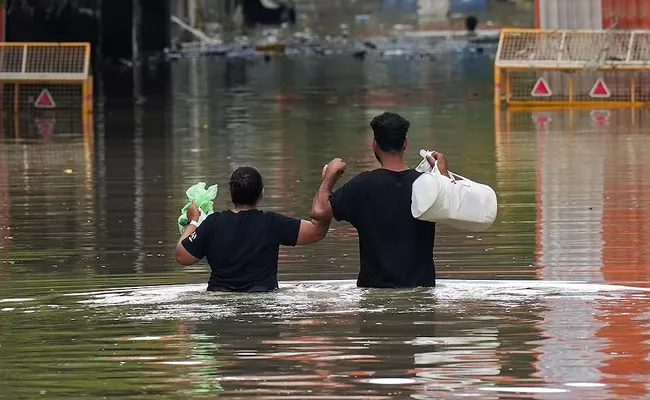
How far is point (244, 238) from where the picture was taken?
10.8 meters

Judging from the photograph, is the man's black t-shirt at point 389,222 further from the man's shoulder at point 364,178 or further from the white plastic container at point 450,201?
the white plastic container at point 450,201

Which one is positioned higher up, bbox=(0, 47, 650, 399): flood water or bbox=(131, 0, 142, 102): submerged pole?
bbox=(131, 0, 142, 102): submerged pole

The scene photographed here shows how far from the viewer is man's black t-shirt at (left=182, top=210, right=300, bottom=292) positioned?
10.8 m

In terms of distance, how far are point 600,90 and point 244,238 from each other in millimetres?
20851

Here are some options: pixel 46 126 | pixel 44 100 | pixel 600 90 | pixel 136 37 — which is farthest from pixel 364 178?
pixel 136 37

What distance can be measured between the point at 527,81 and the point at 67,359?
81.1ft

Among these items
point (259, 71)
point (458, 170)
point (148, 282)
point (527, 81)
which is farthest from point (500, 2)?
point (148, 282)

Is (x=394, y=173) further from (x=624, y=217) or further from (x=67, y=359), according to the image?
(x=624, y=217)

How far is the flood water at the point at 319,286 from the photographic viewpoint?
8.76 metres

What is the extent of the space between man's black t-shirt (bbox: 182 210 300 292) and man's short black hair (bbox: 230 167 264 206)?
0.28 feet

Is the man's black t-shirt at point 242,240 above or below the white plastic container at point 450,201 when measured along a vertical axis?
below

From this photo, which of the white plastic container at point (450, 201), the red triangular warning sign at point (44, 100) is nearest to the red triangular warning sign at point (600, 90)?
the red triangular warning sign at point (44, 100)

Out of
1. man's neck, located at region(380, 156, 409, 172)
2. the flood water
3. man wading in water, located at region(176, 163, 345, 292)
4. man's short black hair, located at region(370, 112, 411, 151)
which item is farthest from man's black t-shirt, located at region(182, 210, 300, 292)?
man's short black hair, located at region(370, 112, 411, 151)

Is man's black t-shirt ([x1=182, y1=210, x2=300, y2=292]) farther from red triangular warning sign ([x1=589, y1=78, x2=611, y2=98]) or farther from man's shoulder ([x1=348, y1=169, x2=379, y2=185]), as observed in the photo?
red triangular warning sign ([x1=589, y1=78, x2=611, y2=98])
